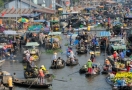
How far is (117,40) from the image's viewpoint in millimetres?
43969

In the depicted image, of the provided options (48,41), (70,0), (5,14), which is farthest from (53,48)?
(70,0)

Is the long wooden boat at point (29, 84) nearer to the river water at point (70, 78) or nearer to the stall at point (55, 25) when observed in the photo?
the river water at point (70, 78)

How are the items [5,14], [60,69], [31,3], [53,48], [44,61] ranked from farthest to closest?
[31,3] < [5,14] < [53,48] < [44,61] < [60,69]

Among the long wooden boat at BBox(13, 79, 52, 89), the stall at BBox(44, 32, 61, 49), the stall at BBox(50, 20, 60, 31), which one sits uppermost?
the stall at BBox(50, 20, 60, 31)

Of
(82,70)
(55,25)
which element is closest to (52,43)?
(82,70)

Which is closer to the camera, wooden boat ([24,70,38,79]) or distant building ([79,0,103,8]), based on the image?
wooden boat ([24,70,38,79])

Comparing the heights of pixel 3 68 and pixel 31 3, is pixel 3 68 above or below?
below

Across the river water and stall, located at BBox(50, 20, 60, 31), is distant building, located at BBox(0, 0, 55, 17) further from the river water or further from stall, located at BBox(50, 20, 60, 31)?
the river water

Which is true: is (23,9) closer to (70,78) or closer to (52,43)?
(52,43)

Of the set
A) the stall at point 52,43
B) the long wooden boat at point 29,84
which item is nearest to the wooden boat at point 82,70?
the long wooden boat at point 29,84

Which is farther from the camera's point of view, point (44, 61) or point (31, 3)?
point (31, 3)

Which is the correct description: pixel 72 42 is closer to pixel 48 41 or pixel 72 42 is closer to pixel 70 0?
pixel 48 41

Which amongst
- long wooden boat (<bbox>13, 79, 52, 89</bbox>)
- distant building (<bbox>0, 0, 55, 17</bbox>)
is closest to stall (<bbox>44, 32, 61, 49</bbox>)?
distant building (<bbox>0, 0, 55, 17</bbox>)

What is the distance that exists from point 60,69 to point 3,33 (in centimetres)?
1485
